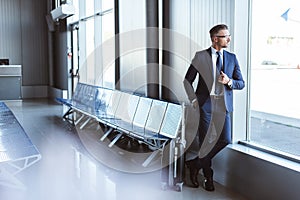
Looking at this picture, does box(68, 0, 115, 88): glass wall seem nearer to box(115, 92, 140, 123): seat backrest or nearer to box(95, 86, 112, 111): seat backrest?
box(95, 86, 112, 111): seat backrest

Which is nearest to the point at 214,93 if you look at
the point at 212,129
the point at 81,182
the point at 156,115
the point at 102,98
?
the point at 212,129

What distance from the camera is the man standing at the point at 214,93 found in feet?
14.1

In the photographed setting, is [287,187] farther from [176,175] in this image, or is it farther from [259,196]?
[176,175]

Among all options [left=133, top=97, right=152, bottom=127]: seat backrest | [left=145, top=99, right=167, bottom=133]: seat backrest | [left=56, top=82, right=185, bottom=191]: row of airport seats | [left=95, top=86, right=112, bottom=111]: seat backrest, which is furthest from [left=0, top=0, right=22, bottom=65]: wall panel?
[left=145, top=99, right=167, bottom=133]: seat backrest

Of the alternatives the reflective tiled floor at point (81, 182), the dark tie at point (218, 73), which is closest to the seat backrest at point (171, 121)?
the reflective tiled floor at point (81, 182)

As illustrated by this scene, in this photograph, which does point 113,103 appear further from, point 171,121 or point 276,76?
point 276,76

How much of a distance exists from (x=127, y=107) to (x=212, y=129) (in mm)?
2731

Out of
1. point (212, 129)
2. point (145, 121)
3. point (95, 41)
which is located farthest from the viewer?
point (95, 41)

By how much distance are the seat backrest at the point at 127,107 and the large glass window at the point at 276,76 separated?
245cm

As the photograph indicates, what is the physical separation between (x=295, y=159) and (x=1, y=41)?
12.9 metres

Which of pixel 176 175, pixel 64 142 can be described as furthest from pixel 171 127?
pixel 64 142

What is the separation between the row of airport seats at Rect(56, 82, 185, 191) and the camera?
468 centimetres

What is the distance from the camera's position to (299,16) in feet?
13.1

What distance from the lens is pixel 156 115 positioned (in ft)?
19.2
